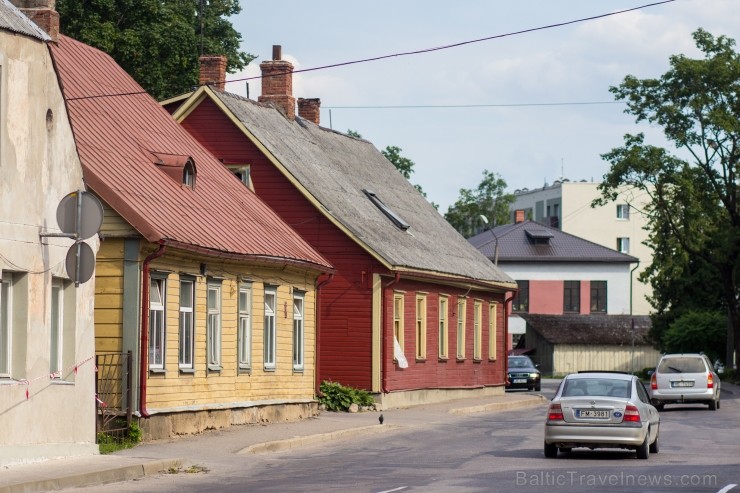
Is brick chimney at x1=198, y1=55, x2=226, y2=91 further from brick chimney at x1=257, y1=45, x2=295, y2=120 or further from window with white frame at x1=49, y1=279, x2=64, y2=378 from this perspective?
window with white frame at x1=49, y1=279, x2=64, y2=378

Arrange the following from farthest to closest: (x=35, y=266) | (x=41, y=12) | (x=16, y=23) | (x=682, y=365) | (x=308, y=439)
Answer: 1. (x=682, y=365)
2. (x=308, y=439)
3. (x=41, y=12)
4. (x=35, y=266)
5. (x=16, y=23)

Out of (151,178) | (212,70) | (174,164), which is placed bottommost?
(151,178)

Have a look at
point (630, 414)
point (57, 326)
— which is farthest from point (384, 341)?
point (57, 326)

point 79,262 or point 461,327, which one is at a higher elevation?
point 79,262

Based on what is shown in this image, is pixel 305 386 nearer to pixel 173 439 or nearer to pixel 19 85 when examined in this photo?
pixel 173 439

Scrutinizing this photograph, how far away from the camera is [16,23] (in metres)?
19.0

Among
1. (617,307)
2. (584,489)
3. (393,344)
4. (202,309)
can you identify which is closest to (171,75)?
(393,344)

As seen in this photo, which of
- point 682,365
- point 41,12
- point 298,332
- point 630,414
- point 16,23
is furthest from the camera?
point 682,365

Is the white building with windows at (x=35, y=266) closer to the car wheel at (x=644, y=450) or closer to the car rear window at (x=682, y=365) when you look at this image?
the car wheel at (x=644, y=450)

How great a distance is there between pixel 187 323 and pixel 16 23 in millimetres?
8587

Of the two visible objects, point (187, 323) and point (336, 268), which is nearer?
point (187, 323)

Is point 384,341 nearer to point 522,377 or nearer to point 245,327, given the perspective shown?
point 245,327

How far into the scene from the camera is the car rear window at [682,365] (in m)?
40.3

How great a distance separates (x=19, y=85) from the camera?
19047 millimetres
